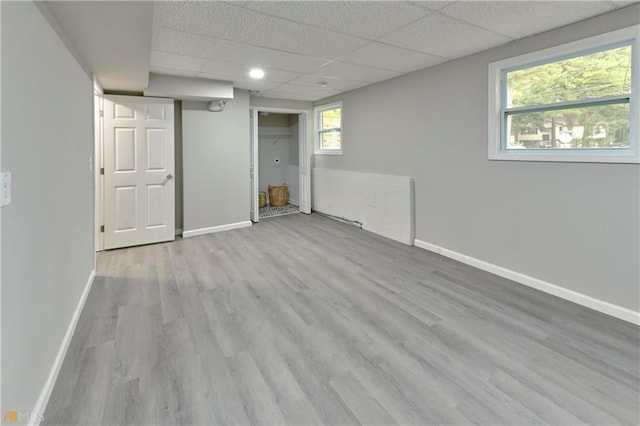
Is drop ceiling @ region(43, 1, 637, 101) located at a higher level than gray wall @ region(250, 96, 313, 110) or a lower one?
lower

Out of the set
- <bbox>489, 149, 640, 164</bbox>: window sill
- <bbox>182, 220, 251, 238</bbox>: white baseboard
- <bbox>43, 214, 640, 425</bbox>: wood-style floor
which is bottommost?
<bbox>43, 214, 640, 425</bbox>: wood-style floor

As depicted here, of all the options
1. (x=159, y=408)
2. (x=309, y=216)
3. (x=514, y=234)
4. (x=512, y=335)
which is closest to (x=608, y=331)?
(x=512, y=335)

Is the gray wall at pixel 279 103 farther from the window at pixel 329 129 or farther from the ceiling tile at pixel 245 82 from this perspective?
the ceiling tile at pixel 245 82

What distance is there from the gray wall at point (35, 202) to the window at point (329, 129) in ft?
14.6

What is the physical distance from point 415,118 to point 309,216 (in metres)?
3.10

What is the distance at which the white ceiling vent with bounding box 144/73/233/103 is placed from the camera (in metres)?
4.45

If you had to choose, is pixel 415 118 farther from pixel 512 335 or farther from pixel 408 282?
pixel 512 335

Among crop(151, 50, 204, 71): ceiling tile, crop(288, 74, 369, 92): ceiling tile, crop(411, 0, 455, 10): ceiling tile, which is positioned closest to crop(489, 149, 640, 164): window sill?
crop(411, 0, 455, 10): ceiling tile

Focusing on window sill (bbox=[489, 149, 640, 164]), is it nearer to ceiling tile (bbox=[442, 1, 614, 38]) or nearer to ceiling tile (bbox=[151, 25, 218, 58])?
ceiling tile (bbox=[442, 1, 614, 38])

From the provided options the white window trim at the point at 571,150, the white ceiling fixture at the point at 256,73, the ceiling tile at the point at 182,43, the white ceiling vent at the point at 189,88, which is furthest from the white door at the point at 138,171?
the white window trim at the point at 571,150

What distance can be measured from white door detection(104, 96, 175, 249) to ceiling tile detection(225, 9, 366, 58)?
2.21 metres

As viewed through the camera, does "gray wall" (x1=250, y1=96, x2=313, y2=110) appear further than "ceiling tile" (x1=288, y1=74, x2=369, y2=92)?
Yes

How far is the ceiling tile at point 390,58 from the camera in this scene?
3.53 m

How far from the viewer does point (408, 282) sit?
3426 millimetres
